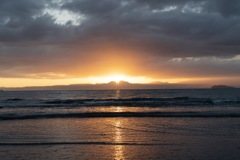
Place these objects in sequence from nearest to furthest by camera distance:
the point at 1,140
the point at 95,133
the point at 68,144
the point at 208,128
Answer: the point at 68,144
the point at 1,140
the point at 95,133
the point at 208,128

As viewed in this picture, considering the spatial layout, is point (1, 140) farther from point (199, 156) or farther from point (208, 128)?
point (208, 128)

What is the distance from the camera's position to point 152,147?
13703mm

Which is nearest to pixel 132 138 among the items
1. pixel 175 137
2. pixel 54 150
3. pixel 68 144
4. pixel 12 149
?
pixel 175 137

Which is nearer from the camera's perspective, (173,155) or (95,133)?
(173,155)

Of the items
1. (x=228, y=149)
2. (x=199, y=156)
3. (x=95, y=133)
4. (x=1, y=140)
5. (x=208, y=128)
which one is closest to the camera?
(x=199, y=156)

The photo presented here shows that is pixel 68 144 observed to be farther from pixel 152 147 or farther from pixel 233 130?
pixel 233 130

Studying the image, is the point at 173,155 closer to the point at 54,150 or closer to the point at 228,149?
the point at 228,149

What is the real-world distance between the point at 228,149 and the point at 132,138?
4.76m

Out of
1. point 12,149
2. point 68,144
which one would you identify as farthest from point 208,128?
point 12,149

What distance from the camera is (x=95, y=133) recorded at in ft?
58.0

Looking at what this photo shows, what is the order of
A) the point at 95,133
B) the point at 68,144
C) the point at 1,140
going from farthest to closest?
the point at 95,133 → the point at 1,140 → the point at 68,144

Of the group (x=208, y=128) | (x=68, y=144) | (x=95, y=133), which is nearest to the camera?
(x=68, y=144)

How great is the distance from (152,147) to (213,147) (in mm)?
2606

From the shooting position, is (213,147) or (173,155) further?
(213,147)
